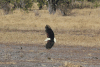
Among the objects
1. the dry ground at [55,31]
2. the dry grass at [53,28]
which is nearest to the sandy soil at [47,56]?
the dry ground at [55,31]

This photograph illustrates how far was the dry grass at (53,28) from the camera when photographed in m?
13.1

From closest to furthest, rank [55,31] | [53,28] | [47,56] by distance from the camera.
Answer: [47,56] → [55,31] → [53,28]

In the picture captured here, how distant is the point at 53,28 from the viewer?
56.0ft

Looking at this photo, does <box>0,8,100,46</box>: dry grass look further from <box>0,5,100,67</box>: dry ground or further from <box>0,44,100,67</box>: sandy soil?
<box>0,44,100,67</box>: sandy soil

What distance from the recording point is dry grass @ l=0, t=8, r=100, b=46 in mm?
13148

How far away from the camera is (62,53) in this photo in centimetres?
1016

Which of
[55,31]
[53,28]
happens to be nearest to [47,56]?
[55,31]

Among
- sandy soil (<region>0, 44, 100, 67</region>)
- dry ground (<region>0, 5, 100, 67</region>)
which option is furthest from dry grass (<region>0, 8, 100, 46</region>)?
sandy soil (<region>0, 44, 100, 67</region>)

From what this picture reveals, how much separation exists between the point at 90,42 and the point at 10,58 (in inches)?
210

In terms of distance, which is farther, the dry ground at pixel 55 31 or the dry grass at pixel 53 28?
the dry grass at pixel 53 28

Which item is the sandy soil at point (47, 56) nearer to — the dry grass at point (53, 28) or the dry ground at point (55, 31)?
the dry ground at point (55, 31)

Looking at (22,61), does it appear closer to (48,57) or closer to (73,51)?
(48,57)

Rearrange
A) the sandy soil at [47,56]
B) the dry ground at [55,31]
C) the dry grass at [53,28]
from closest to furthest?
the sandy soil at [47,56] < the dry ground at [55,31] < the dry grass at [53,28]

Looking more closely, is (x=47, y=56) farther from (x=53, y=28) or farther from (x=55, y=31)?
(x=53, y=28)
